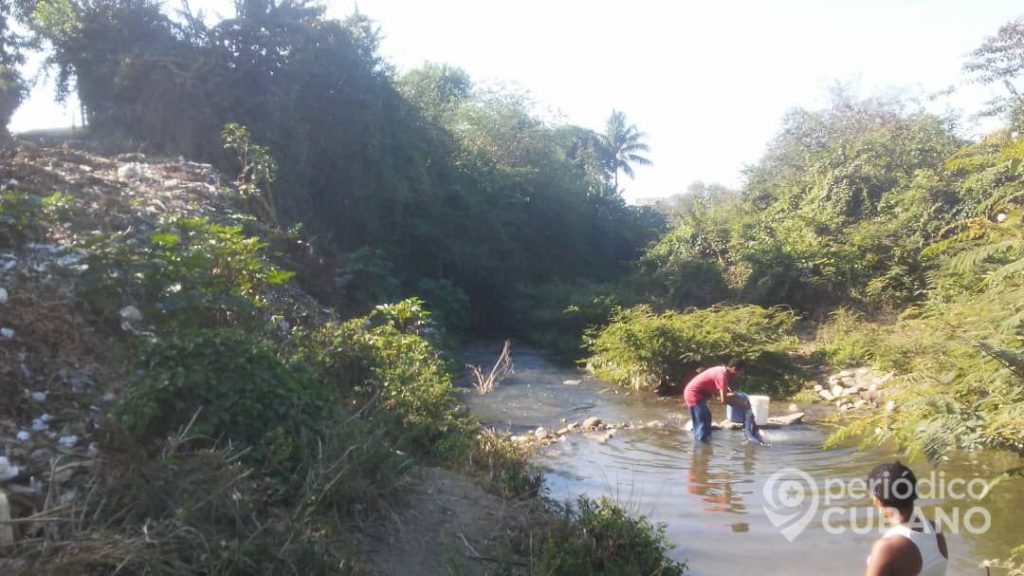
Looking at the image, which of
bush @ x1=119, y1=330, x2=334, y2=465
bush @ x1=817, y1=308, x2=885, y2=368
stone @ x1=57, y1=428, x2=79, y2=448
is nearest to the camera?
stone @ x1=57, y1=428, x2=79, y2=448

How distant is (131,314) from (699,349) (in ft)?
38.1

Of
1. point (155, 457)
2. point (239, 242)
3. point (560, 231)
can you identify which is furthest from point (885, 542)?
point (560, 231)

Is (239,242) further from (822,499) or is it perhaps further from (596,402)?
(596,402)

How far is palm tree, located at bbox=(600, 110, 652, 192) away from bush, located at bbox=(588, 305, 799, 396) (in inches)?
1522

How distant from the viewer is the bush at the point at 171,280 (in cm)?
673

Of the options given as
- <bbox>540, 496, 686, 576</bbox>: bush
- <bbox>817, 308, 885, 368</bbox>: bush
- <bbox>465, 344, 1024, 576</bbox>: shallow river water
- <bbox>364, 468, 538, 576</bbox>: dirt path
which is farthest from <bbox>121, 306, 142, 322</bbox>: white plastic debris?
<bbox>817, 308, 885, 368</bbox>: bush

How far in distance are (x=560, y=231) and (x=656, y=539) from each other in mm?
26495

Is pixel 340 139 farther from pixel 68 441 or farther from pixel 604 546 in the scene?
pixel 604 546

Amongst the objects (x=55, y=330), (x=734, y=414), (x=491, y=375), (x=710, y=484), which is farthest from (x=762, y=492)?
(x=55, y=330)

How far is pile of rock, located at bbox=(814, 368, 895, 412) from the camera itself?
13750mm

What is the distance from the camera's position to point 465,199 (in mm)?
26328

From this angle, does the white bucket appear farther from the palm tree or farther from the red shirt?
the palm tree

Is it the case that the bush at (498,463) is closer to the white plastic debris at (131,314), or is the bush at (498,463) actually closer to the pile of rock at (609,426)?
the white plastic debris at (131,314)

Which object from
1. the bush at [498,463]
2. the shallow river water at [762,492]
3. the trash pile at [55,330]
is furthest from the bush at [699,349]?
the bush at [498,463]
